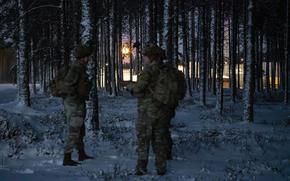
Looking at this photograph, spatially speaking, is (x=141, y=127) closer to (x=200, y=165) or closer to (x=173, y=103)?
(x=173, y=103)

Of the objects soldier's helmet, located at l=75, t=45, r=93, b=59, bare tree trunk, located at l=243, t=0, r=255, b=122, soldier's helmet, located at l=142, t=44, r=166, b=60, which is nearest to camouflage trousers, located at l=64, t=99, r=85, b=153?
soldier's helmet, located at l=75, t=45, r=93, b=59

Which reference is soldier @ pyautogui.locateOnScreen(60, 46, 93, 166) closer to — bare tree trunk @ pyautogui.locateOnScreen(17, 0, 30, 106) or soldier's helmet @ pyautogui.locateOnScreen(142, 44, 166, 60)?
soldier's helmet @ pyautogui.locateOnScreen(142, 44, 166, 60)

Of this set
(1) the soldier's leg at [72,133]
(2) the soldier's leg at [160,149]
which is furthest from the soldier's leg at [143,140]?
(1) the soldier's leg at [72,133]

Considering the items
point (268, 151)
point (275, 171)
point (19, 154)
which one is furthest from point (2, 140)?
point (268, 151)

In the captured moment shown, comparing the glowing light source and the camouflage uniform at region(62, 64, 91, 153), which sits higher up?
the glowing light source

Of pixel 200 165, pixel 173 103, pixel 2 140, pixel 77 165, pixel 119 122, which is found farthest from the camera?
pixel 119 122

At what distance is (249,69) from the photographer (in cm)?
1822

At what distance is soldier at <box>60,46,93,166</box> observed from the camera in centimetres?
848

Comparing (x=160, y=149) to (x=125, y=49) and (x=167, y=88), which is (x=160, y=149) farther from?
(x=125, y=49)

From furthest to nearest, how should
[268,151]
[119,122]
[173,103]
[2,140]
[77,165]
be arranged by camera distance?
[119,122]
[268,151]
[2,140]
[77,165]
[173,103]

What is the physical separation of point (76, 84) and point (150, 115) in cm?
170

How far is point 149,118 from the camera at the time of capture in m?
7.74

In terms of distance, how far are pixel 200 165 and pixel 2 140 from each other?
4377mm

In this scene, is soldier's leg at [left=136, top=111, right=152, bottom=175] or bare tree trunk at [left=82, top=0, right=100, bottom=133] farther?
bare tree trunk at [left=82, top=0, right=100, bottom=133]
